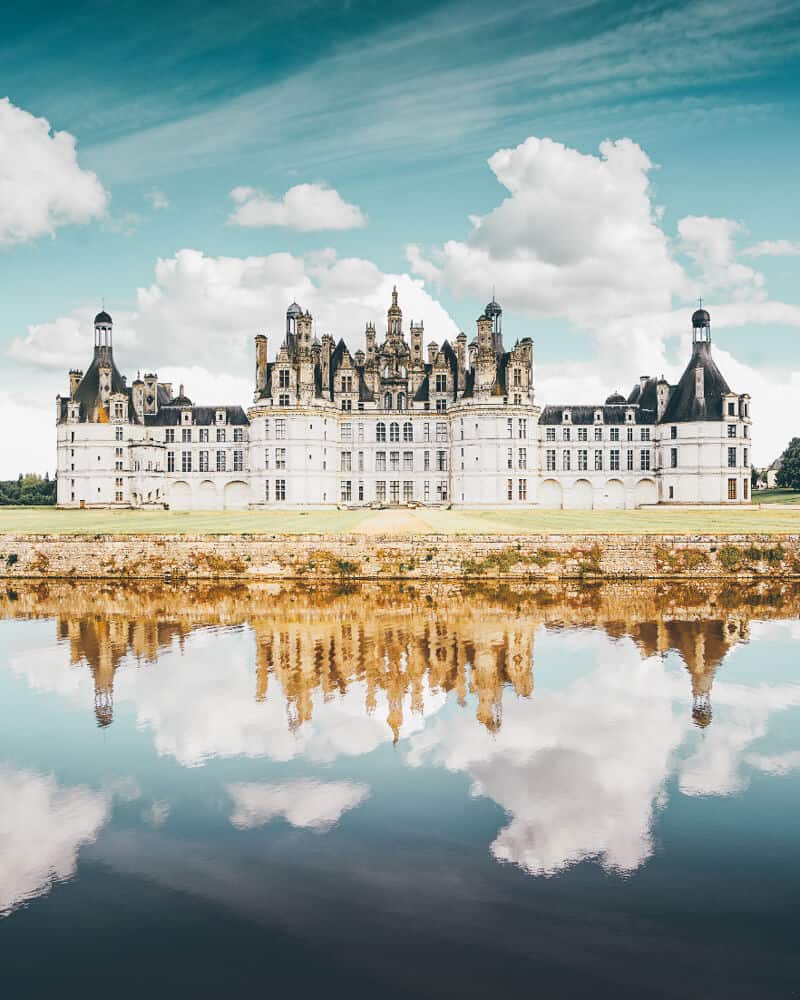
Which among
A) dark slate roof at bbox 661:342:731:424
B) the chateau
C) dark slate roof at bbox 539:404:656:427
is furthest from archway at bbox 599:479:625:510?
dark slate roof at bbox 661:342:731:424

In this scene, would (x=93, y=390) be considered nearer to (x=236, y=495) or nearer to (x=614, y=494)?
(x=236, y=495)

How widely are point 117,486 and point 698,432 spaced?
47.0m

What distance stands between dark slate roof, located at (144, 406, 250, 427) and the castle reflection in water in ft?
133

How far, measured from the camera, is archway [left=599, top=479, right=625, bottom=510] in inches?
2611

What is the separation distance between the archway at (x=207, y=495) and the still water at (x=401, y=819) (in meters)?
50.2

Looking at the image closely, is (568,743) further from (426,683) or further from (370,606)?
(370,606)

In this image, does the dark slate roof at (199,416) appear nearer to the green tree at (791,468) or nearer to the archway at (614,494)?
the archway at (614,494)

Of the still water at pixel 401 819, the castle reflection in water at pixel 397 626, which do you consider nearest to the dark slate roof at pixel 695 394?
the castle reflection in water at pixel 397 626

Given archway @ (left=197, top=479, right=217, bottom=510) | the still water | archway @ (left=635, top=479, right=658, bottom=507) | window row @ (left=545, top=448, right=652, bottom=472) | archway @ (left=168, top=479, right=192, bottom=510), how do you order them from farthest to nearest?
archway @ (left=168, top=479, right=192, bottom=510) < archway @ (left=197, top=479, right=217, bottom=510) < window row @ (left=545, top=448, right=652, bottom=472) < archway @ (left=635, top=479, right=658, bottom=507) < the still water

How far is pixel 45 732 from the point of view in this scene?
40.9 ft

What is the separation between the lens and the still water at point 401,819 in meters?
6.81

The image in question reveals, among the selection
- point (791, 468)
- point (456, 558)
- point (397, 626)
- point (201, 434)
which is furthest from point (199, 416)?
point (791, 468)

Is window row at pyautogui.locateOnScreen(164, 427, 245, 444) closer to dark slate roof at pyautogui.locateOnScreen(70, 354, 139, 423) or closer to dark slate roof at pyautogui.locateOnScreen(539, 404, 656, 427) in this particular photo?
dark slate roof at pyautogui.locateOnScreen(70, 354, 139, 423)

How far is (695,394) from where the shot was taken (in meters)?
63.8
